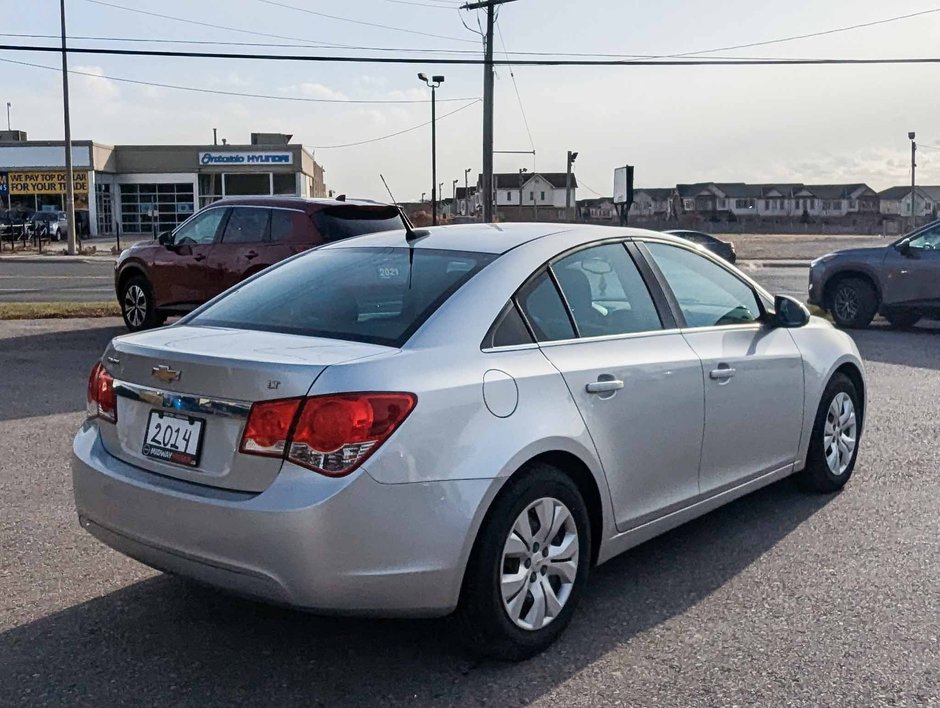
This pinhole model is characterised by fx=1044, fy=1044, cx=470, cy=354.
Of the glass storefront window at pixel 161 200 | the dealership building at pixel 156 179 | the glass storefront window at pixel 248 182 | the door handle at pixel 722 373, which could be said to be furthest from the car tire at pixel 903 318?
the glass storefront window at pixel 161 200

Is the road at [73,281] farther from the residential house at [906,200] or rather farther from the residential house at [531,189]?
the residential house at [906,200]

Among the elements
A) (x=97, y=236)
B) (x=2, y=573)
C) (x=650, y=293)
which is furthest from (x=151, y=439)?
(x=97, y=236)

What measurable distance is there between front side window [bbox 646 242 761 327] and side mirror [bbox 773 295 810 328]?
10 centimetres

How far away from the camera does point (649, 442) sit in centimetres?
439

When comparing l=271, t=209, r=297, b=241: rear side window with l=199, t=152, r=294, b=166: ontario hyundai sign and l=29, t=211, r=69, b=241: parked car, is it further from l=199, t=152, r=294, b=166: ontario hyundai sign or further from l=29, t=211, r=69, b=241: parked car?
l=199, t=152, r=294, b=166: ontario hyundai sign

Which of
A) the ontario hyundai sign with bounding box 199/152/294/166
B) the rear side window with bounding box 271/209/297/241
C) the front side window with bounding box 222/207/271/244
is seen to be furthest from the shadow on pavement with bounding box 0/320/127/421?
the ontario hyundai sign with bounding box 199/152/294/166

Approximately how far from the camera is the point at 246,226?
1261 cm

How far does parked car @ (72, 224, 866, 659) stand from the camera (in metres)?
3.41

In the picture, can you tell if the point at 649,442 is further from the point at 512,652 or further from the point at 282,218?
the point at 282,218

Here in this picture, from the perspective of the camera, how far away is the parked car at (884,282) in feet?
48.0

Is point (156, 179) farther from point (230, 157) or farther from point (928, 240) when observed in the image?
point (928, 240)

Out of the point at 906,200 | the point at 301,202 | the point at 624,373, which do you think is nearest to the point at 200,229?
the point at 301,202

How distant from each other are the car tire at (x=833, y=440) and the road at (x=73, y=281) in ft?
50.3

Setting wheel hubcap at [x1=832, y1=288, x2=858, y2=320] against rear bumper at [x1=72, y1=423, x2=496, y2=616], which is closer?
rear bumper at [x1=72, y1=423, x2=496, y2=616]
